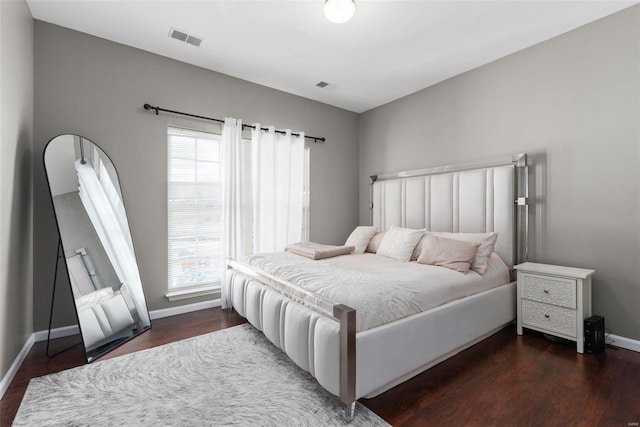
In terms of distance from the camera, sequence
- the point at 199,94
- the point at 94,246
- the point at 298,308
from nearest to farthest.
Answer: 1. the point at 298,308
2. the point at 94,246
3. the point at 199,94

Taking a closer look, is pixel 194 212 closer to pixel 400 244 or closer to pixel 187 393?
pixel 187 393

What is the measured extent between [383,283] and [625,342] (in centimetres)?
218

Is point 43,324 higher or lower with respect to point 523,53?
lower

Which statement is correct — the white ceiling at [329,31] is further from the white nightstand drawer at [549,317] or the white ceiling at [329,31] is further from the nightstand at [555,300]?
the white nightstand drawer at [549,317]

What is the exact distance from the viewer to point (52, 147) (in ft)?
8.01

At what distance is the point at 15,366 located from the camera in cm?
206

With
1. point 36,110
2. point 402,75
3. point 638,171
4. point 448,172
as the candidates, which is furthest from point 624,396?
point 36,110

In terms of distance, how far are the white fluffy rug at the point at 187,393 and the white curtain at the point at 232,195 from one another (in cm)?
120

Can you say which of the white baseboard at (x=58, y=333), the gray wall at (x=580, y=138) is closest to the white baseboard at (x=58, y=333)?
the white baseboard at (x=58, y=333)

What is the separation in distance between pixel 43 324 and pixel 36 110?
1.87 meters

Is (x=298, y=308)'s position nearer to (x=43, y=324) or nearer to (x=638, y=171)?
(x=43, y=324)

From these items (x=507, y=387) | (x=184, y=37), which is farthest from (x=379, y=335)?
(x=184, y=37)

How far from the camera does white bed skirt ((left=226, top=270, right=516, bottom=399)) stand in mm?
1633

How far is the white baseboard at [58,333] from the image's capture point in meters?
1.91
